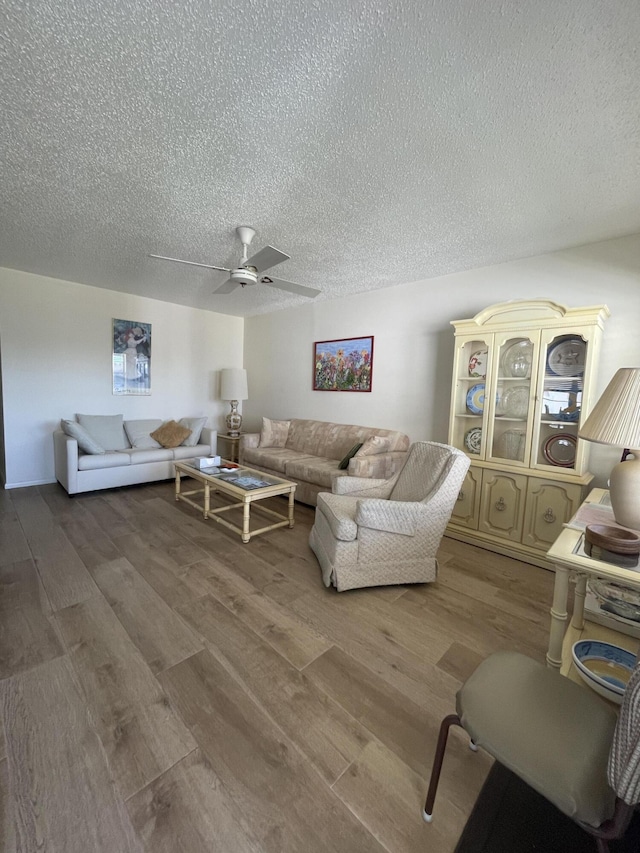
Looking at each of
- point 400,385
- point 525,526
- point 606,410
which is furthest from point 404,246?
point 525,526

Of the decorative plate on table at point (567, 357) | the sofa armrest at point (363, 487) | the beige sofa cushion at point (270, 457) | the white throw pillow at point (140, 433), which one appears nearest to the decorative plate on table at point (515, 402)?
the decorative plate on table at point (567, 357)

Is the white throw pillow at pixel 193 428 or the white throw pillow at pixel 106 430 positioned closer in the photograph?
the white throw pillow at pixel 106 430

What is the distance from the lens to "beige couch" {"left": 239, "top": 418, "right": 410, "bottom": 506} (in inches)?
136

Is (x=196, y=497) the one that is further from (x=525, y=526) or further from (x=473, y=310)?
(x=473, y=310)

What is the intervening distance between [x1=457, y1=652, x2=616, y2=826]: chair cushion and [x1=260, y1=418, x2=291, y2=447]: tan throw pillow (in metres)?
Answer: 3.88

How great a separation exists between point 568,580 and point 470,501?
5.69 feet

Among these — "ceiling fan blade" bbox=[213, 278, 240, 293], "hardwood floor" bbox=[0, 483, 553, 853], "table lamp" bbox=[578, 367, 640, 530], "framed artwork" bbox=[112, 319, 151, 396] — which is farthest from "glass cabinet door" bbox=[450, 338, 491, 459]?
"framed artwork" bbox=[112, 319, 151, 396]

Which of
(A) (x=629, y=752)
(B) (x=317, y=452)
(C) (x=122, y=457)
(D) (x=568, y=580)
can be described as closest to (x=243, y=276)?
(B) (x=317, y=452)

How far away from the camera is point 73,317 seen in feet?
13.9

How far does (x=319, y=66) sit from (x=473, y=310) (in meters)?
2.51

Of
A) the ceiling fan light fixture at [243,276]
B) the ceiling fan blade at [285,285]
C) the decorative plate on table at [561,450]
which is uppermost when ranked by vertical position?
the ceiling fan blade at [285,285]

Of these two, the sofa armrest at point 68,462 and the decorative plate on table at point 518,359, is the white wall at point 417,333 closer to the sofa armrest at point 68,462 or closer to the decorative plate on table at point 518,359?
the decorative plate on table at point 518,359

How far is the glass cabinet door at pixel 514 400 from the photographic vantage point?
9.05 ft

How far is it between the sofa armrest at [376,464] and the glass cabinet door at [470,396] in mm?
590
